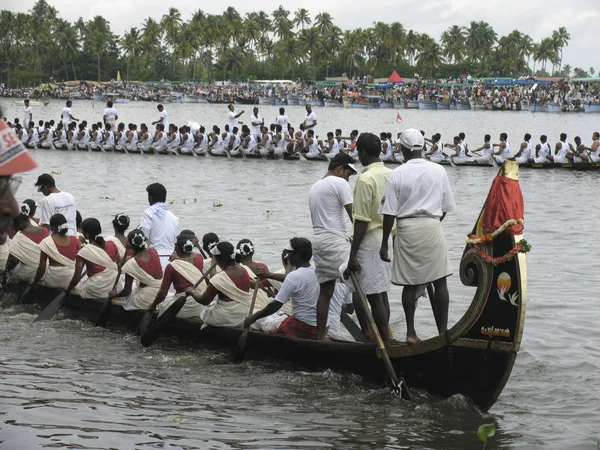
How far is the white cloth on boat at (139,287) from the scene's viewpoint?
10656 millimetres

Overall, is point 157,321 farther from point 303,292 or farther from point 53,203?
point 53,203

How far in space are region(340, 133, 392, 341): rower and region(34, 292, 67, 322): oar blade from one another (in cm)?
484

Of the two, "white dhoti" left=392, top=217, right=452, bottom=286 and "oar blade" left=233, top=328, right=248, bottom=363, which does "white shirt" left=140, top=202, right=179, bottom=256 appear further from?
"white dhoti" left=392, top=217, right=452, bottom=286

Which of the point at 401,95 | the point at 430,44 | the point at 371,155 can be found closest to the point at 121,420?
the point at 371,155

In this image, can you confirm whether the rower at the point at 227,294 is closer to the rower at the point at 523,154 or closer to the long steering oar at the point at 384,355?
the long steering oar at the point at 384,355

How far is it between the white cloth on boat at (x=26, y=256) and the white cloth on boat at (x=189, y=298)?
270cm

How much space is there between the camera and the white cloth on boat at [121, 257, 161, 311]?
1066 cm

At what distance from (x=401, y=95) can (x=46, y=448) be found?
288 ft

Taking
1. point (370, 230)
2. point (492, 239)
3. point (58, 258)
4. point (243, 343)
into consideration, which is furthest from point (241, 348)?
point (58, 258)

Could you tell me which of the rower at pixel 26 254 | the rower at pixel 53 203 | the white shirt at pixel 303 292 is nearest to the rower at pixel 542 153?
the rower at pixel 53 203

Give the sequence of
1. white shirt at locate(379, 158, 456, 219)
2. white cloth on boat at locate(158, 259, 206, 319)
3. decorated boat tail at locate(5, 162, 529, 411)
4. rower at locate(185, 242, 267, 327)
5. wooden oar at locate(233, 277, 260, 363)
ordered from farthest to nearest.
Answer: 1. white cloth on boat at locate(158, 259, 206, 319)
2. rower at locate(185, 242, 267, 327)
3. wooden oar at locate(233, 277, 260, 363)
4. white shirt at locate(379, 158, 456, 219)
5. decorated boat tail at locate(5, 162, 529, 411)

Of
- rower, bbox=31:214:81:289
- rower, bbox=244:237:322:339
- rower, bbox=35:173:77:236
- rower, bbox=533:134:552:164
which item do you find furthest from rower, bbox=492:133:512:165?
rower, bbox=244:237:322:339

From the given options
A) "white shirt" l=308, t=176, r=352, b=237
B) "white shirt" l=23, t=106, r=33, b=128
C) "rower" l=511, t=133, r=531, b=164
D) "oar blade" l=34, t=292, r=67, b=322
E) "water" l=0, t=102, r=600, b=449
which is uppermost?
"white shirt" l=23, t=106, r=33, b=128

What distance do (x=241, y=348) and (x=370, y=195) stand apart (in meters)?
2.35
